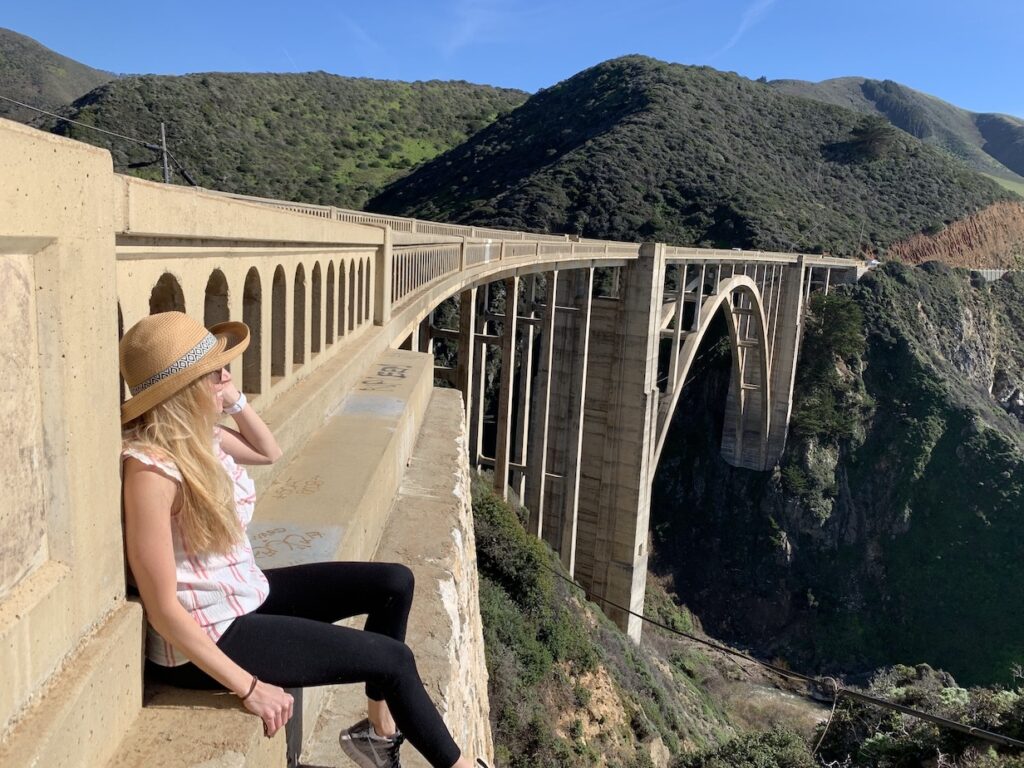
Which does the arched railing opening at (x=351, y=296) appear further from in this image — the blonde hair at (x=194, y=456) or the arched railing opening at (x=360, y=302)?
the blonde hair at (x=194, y=456)

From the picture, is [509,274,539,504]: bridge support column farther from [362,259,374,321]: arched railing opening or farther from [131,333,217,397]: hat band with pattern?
[131,333,217,397]: hat band with pattern

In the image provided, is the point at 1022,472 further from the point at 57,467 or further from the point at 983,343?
the point at 57,467

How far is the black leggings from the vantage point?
6.19ft

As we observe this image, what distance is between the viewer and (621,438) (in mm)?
18922

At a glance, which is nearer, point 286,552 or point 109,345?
point 109,345

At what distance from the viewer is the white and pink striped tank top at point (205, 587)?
1766mm

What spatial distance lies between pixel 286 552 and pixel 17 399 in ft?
4.54

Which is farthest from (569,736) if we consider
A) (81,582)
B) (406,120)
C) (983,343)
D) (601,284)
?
(406,120)

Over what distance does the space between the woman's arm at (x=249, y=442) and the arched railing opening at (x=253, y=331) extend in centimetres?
A: 97

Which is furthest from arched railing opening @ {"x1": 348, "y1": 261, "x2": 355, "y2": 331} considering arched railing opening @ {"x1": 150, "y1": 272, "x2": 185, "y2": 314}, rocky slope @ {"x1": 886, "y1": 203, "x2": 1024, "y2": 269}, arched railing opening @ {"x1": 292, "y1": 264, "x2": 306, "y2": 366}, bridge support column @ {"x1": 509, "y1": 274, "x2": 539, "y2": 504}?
rocky slope @ {"x1": 886, "y1": 203, "x2": 1024, "y2": 269}

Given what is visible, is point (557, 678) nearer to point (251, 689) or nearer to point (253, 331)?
point (253, 331)

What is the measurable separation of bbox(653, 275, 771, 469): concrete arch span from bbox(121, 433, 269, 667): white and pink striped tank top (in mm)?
22149

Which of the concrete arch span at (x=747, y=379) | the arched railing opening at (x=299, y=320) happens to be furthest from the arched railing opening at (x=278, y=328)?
the concrete arch span at (x=747, y=379)

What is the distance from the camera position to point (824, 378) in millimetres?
32688
